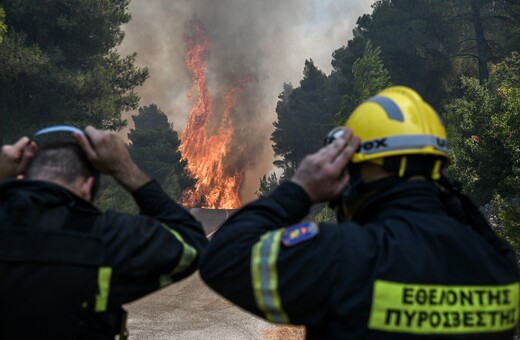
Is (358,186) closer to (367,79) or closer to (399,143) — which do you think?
(399,143)

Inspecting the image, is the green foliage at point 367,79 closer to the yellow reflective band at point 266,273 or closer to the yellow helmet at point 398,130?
the yellow helmet at point 398,130

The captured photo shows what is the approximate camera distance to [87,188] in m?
2.19

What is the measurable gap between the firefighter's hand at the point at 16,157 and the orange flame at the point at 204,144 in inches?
2299

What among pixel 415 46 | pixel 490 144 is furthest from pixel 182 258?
pixel 415 46

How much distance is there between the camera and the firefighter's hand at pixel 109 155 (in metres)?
2.21

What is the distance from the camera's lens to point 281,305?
1750mm

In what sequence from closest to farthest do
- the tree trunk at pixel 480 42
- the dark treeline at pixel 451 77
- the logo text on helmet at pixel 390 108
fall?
the logo text on helmet at pixel 390 108 → the dark treeline at pixel 451 77 → the tree trunk at pixel 480 42

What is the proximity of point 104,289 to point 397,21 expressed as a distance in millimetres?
38499

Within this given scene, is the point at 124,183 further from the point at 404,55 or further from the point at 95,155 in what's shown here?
the point at 404,55

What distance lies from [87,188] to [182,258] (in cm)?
51

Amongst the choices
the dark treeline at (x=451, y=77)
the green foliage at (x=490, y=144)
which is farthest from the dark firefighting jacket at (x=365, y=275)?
the green foliage at (x=490, y=144)

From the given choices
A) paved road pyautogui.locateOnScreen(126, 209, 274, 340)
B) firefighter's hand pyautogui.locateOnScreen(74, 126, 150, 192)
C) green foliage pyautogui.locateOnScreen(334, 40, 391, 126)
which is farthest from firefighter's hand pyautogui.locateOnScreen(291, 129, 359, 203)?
green foliage pyautogui.locateOnScreen(334, 40, 391, 126)

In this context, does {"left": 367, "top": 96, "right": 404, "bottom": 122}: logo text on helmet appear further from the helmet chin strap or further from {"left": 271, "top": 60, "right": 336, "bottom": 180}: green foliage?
{"left": 271, "top": 60, "right": 336, "bottom": 180}: green foliage

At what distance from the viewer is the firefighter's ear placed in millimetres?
2164
